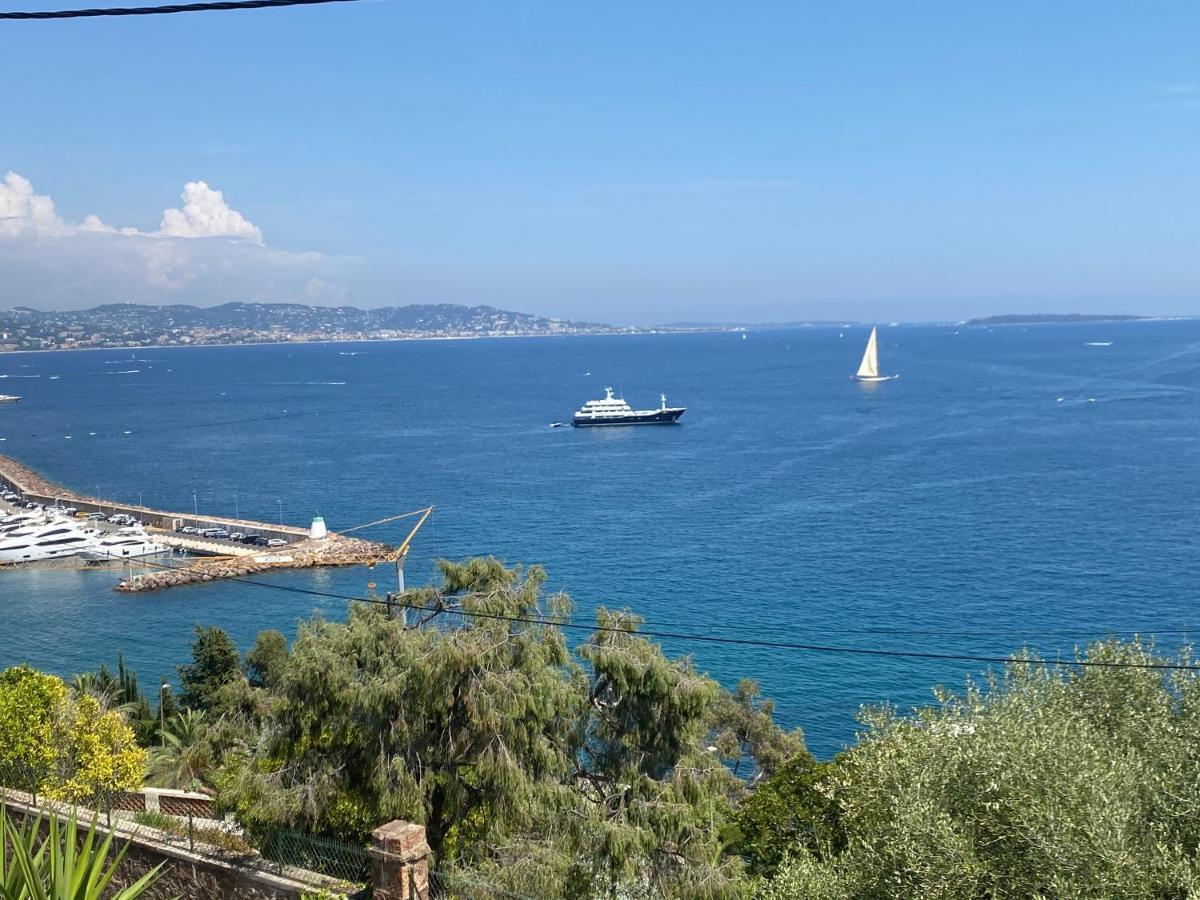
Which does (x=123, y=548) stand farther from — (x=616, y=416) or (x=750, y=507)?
(x=616, y=416)

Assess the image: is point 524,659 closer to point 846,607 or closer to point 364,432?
point 846,607

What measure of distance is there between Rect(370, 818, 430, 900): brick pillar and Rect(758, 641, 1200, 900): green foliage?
300 centimetres

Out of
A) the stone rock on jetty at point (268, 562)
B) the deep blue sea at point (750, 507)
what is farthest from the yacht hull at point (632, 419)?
the stone rock on jetty at point (268, 562)

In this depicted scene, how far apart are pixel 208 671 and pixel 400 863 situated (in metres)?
18.3

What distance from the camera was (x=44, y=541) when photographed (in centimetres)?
4684

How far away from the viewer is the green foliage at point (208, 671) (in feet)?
77.5

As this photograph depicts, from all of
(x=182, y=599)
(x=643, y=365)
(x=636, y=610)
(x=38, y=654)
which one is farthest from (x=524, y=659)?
(x=643, y=365)

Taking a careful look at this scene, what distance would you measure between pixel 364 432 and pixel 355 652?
7530 centimetres

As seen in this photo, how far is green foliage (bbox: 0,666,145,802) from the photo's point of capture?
11.3 meters

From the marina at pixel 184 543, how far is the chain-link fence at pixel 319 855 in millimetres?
29507

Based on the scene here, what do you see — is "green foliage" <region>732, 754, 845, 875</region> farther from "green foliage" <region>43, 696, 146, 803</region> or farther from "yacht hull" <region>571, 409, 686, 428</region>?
"yacht hull" <region>571, 409, 686, 428</region>

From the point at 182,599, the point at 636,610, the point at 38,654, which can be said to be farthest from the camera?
the point at 182,599

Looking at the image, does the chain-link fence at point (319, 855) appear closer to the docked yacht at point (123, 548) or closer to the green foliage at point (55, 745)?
the green foliage at point (55, 745)

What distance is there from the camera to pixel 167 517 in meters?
52.0
